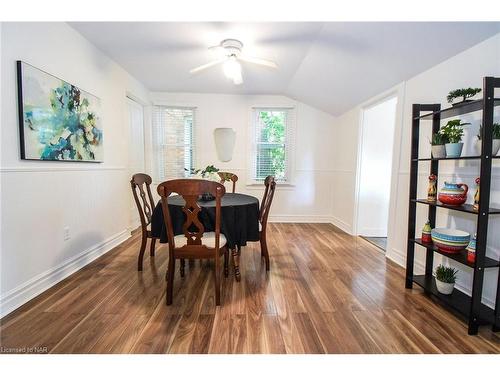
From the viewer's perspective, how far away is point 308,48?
8.85 ft

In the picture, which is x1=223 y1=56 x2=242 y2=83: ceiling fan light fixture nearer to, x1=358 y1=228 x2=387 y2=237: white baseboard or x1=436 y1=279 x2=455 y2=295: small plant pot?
x1=436 y1=279 x2=455 y2=295: small plant pot

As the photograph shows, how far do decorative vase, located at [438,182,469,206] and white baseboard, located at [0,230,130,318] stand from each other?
3.25 meters

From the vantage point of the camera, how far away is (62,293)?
1.94m

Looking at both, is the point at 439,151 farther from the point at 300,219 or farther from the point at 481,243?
the point at 300,219

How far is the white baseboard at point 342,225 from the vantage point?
3882mm

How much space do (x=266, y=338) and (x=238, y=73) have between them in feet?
7.93

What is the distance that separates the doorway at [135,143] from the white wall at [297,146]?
0.51 metres

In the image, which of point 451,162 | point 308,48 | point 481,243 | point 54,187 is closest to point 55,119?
point 54,187

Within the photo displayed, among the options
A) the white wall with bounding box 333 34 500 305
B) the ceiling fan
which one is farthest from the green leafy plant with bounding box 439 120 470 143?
the ceiling fan

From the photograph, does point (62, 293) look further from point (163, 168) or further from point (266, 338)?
point (163, 168)

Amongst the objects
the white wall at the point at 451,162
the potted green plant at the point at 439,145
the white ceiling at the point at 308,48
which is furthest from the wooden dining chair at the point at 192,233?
the white wall at the point at 451,162

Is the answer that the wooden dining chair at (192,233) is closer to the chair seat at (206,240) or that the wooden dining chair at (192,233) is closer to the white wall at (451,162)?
the chair seat at (206,240)
